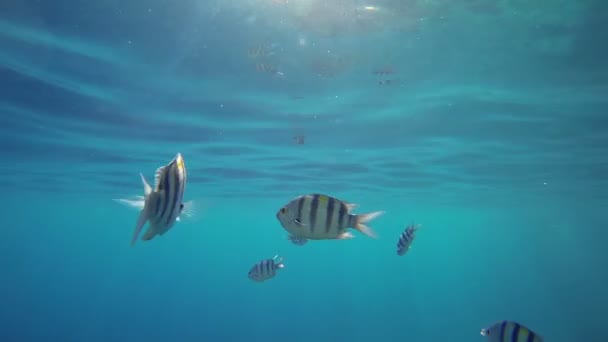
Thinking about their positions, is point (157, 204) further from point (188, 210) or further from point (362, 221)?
→ point (362, 221)

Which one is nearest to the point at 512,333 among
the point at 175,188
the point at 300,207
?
the point at 300,207

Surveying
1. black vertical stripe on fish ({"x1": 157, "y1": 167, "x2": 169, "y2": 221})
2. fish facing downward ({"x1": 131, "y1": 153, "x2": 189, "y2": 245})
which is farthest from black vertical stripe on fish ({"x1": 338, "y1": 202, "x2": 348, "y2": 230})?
black vertical stripe on fish ({"x1": 157, "y1": 167, "x2": 169, "y2": 221})

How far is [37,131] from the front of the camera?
19.4 meters

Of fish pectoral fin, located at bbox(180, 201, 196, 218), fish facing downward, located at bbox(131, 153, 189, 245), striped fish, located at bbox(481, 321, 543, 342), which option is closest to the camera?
fish facing downward, located at bbox(131, 153, 189, 245)

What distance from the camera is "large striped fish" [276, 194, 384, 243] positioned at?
12.1 ft

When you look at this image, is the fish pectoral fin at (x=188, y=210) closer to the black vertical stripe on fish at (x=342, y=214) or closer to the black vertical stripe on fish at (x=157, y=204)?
the black vertical stripe on fish at (x=157, y=204)

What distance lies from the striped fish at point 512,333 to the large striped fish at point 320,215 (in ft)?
9.18

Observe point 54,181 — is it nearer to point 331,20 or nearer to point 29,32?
point 29,32

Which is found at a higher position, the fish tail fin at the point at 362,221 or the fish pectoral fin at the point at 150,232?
the fish tail fin at the point at 362,221

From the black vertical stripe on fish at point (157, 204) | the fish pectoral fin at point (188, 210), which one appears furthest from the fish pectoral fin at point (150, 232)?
the fish pectoral fin at point (188, 210)

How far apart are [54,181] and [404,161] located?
30.1 meters

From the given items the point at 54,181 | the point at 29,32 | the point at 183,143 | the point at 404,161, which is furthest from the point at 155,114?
the point at 54,181

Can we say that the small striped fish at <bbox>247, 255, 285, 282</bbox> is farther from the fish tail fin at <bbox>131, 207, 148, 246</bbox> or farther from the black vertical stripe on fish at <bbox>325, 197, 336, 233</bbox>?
the fish tail fin at <bbox>131, 207, 148, 246</bbox>

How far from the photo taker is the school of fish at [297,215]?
7.61 feet
